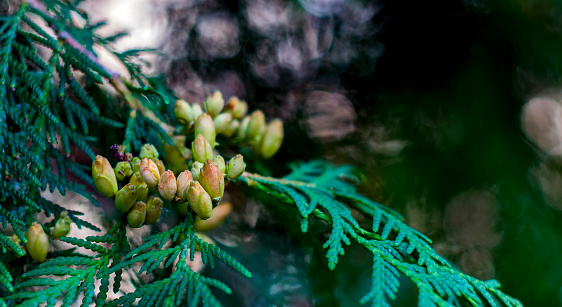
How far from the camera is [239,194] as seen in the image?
1624 mm

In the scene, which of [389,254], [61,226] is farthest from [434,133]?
[61,226]

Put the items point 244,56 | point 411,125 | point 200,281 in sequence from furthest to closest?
point 244,56 < point 411,125 < point 200,281

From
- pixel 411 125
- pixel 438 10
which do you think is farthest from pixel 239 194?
pixel 438 10

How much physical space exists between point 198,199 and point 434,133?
1.19 m

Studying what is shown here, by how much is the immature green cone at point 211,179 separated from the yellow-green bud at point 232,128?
1.16 feet

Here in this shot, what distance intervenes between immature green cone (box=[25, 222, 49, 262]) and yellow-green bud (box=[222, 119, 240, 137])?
1.67 ft

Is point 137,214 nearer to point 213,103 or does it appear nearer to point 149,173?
point 149,173

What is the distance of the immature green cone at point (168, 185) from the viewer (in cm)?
71

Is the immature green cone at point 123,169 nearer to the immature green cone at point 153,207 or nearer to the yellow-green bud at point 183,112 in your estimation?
the immature green cone at point 153,207

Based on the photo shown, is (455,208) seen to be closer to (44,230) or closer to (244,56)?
(244,56)

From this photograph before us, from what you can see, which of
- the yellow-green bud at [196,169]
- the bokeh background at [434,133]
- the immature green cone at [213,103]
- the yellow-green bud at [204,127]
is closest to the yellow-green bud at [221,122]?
the immature green cone at [213,103]

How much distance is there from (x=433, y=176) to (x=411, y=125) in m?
0.24

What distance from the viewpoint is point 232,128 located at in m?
1.09

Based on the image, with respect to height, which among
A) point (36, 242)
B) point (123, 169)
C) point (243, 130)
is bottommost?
point (36, 242)
